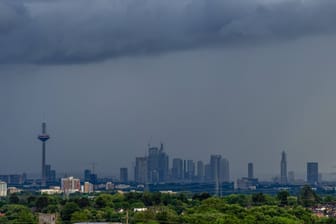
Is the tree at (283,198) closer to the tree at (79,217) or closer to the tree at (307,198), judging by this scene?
the tree at (307,198)

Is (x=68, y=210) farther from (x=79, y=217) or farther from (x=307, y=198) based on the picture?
(x=307, y=198)

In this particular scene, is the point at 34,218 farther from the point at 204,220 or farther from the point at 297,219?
the point at 297,219

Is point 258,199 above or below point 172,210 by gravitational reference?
above

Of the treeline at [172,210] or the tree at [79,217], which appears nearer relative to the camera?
the treeline at [172,210]

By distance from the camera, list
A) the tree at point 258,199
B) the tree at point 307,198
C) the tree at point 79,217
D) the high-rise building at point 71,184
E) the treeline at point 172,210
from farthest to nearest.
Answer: the high-rise building at point 71,184 → the tree at point 307,198 → the tree at point 258,199 → the tree at point 79,217 → the treeline at point 172,210

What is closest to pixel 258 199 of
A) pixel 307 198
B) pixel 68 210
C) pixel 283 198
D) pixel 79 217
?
pixel 283 198

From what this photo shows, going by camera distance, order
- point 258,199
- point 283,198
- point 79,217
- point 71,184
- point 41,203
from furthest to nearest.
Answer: point 71,184 → point 283,198 → point 258,199 → point 41,203 → point 79,217

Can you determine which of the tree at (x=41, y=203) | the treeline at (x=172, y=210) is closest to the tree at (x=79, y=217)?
the treeline at (x=172, y=210)

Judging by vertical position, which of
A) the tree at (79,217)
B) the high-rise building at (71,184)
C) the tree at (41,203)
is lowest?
the tree at (79,217)

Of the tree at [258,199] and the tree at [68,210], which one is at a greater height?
the tree at [258,199]
